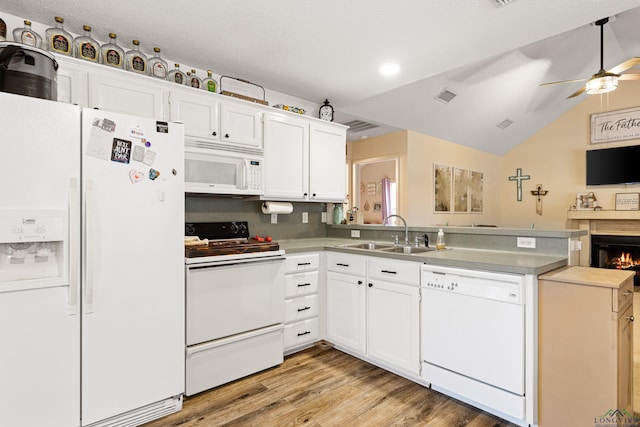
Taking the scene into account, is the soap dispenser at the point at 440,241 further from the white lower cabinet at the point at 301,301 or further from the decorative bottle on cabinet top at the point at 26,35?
the decorative bottle on cabinet top at the point at 26,35

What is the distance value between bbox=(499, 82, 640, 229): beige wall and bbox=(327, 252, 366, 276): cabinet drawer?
605 centimetres

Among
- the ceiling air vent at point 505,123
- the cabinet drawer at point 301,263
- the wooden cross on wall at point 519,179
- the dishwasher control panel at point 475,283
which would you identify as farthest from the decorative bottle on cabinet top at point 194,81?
the wooden cross on wall at point 519,179

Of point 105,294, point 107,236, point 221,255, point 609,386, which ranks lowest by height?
point 609,386

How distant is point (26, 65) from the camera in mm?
1669

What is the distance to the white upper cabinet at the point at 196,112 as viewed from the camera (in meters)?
2.49

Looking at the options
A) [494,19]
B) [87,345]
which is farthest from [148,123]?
[494,19]

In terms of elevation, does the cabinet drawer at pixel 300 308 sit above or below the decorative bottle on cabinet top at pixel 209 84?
below

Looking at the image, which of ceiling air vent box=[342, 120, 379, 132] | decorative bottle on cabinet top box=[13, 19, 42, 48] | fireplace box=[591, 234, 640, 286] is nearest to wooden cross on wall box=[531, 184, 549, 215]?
fireplace box=[591, 234, 640, 286]

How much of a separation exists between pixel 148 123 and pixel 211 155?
2.37ft

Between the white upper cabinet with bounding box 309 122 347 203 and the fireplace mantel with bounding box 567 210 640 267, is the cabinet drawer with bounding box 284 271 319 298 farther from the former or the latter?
the fireplace mantel with bounding box 567 210 640 267

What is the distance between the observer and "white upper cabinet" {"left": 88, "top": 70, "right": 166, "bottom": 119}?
2168 mm

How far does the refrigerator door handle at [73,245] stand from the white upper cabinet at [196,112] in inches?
38.1

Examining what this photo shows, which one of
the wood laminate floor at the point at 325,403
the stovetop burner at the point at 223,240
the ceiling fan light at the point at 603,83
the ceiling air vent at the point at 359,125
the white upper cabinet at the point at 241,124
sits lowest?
the wood laminate floor at the point at 325,403

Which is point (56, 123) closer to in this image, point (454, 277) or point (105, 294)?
point (105, 294)
